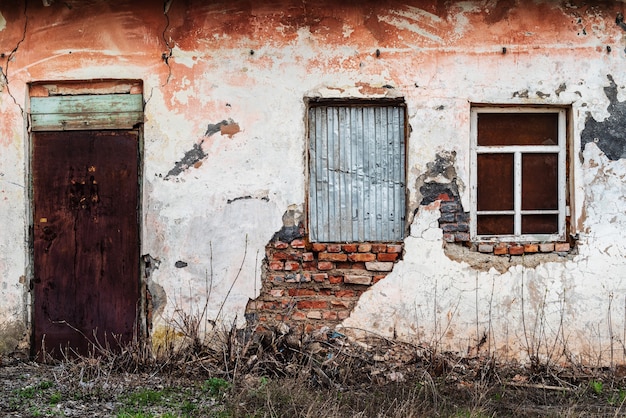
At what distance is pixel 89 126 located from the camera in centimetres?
588

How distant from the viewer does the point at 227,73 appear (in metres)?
5.80

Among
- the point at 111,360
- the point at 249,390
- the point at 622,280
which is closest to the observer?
the point at 249,390

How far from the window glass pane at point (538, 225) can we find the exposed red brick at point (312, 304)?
1.76 meters

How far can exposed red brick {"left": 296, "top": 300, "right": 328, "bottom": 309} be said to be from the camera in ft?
19.0

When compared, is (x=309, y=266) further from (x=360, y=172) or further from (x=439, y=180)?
(x=439, y=180)

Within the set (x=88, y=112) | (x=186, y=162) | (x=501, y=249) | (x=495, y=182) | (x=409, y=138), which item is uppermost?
(x=88, y=112)

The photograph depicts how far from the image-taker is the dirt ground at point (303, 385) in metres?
4.62

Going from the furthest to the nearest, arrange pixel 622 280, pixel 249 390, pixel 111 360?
pixel 622 280 < pixel 111 360 < pixel 249 390

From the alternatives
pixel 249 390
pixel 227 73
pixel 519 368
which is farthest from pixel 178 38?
pixel 519 368

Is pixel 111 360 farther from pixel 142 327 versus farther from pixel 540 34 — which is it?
pixel 540 34

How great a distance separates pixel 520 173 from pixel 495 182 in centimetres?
21

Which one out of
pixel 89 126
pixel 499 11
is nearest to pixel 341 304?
pixel 89 126

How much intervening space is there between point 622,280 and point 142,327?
12.8ft

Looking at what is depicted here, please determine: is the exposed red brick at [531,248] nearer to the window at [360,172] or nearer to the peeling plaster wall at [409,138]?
the peeling plaster wall at [409,138]
